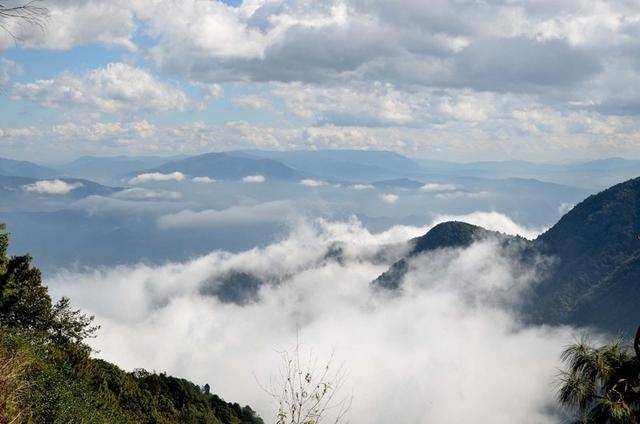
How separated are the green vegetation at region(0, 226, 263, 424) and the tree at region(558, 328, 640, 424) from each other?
430 inches

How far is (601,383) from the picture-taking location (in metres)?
9.53

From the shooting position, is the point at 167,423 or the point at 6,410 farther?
the point at 167,423

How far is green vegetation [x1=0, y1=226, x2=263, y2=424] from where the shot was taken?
55.8 ft

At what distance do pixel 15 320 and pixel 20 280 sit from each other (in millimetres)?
2834

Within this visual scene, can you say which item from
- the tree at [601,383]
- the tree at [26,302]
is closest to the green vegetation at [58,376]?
the tree at [26,302]

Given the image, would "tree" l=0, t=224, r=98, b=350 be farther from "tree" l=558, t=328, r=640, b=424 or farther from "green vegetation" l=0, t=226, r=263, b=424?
"tree" l=558, t=328, r=640, b=424

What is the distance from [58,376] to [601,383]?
72.8 ft

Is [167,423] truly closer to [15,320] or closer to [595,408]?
[15,320]

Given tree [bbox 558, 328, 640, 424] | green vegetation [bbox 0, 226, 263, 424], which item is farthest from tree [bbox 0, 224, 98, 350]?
tree [bbox 558, 328, 640, 424]

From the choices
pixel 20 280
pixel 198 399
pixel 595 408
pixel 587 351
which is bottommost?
pixel 198 399

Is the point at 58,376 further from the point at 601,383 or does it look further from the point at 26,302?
the point at 601,383

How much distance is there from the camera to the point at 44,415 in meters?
17.9

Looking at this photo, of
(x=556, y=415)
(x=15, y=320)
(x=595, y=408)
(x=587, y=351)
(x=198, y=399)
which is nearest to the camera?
(x=595, y=408)

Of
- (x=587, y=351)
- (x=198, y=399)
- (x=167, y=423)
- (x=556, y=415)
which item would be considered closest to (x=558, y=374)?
(x=587, y=351)
